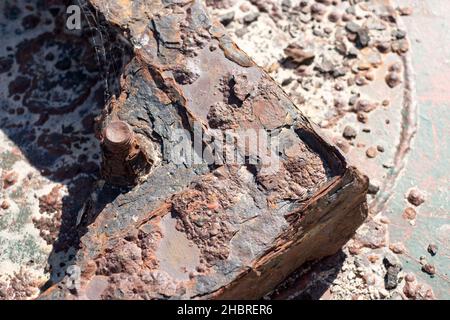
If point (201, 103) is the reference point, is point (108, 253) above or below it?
below

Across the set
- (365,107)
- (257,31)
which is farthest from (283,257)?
(257,31)

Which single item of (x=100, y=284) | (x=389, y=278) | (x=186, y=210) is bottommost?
(x=389, y=278)

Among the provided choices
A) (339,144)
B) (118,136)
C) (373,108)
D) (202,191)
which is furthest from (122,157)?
(373,108)

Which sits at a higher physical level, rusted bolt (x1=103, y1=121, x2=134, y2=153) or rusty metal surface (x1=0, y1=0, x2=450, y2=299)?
rusted bolt (x1=103, y1=121, x2=134, y2=153)

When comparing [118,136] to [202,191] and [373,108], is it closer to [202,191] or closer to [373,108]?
[202,191]

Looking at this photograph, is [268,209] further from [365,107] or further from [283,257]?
[365,107]

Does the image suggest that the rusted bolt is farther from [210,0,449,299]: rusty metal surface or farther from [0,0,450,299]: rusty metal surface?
[210,0,449,299]: rusty metal surface

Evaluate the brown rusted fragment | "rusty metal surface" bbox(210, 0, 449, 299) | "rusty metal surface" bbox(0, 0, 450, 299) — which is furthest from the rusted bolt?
"rusty metal surface" bbox(210, 0, 449, 299)
